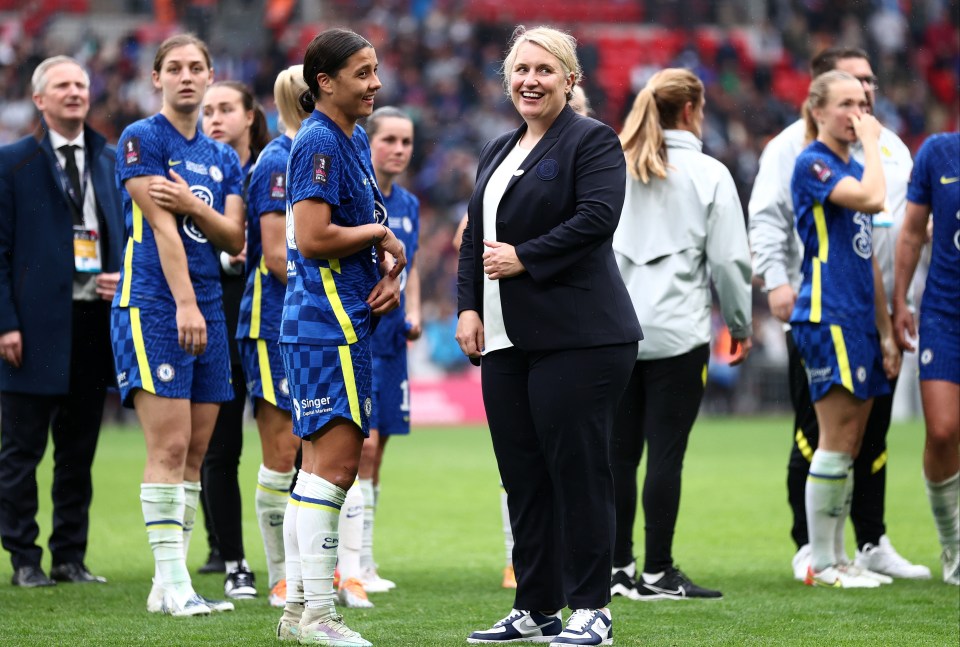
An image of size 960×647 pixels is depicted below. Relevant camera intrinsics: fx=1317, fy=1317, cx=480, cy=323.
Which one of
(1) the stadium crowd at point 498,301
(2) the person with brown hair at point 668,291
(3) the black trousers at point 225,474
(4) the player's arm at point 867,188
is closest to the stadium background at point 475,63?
(3) the black trousers at point 225,474

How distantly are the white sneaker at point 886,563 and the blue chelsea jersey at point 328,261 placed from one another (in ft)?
10.1

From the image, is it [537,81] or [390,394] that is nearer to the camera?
[537,81]

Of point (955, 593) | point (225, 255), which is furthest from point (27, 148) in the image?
point (955, 593)

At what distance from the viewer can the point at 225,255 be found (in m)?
6.31

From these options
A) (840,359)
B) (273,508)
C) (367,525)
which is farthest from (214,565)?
(840,359)

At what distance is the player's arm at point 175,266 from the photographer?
4.94 m

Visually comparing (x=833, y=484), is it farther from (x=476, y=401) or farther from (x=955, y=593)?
(x=476, y=401)

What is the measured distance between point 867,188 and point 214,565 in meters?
3.64

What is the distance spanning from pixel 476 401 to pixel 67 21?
11.1 metres

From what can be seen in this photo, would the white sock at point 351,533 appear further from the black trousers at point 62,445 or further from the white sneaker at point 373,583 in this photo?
the black trousers at point 62,445

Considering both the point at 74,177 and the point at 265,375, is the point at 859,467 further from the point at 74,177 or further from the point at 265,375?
the point at 74,177

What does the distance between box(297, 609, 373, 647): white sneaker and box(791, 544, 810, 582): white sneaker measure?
2634mm

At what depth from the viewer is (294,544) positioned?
4586 millimetres

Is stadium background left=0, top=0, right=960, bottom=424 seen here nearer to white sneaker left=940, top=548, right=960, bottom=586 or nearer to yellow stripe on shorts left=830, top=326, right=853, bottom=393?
white sneaker left=940, top=548, right=960, bottom=586
